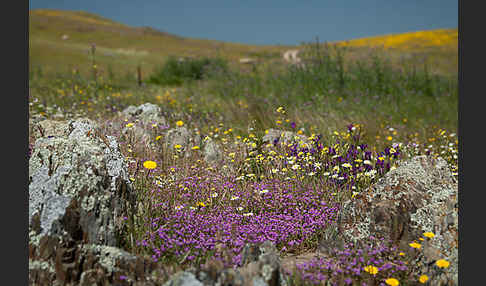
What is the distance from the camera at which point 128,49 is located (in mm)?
30672

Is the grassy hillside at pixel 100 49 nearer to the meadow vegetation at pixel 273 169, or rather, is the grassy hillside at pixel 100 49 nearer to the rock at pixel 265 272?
the meadow vegetation at pixel 273 169

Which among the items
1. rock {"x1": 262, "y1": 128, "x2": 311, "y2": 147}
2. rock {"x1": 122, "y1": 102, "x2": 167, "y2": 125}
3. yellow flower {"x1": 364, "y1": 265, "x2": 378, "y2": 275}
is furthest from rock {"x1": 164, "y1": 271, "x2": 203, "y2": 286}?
rock {"x1": 122, "y1": 102, "x2": 167, "y2": 125}

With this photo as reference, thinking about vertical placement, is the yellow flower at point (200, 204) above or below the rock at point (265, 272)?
above

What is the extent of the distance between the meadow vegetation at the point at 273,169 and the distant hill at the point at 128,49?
2430 mm

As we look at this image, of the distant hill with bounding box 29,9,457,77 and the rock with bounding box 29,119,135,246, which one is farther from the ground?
the distant hill with bounding box 29,9,457,77

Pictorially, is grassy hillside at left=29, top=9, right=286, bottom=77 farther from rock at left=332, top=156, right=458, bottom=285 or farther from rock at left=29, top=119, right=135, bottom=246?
rock at left=332, top=156, right=458, bottom=285

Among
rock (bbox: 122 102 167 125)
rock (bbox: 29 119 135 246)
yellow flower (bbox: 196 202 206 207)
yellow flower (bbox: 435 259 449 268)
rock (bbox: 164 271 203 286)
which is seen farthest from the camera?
rock (bbox: 122 102 167 125)

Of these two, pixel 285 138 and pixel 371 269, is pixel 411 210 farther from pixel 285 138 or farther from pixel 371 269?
pixel 285 138

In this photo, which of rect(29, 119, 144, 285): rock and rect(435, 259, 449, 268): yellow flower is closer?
rect(435, 259, 449, 268): yellow flower

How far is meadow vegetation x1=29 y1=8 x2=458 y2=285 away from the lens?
2.55 meters

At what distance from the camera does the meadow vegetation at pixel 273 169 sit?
2551 millimetres

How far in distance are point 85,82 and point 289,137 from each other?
832 centimetres

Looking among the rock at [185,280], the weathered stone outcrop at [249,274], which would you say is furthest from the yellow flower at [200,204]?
the rock at [185,280]

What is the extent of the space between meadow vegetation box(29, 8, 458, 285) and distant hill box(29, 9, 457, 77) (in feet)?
7.97
